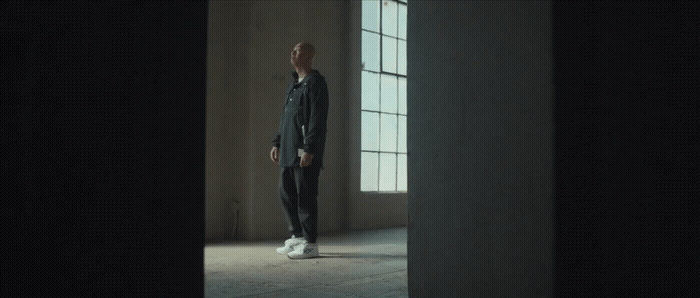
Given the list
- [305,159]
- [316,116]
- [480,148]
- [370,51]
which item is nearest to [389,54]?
[370,51]

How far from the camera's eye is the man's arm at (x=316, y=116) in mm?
3689

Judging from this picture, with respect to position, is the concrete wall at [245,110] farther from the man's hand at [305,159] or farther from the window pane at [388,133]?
the window pane at [388,133]

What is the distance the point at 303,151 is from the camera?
3.75 metres

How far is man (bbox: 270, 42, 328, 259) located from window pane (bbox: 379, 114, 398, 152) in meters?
2.50

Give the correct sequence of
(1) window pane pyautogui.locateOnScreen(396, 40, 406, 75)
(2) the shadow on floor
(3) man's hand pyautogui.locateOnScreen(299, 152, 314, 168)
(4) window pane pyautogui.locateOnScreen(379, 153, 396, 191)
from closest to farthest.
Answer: (3) man's hand pyautogui.locateOnScreen(299, 152, 314, 168) < (2) the shadow on floor < (4) window pane pyautogui.locateOnScreen(379, 153, 396, 191) < (1) window pane pyautogui.locateOnScreen(396, 40, 406, 75)

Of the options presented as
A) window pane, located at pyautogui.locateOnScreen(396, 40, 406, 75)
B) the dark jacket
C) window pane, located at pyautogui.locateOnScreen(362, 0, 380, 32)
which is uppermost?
window pane, located at pyautogui.locateOnScreen(362, 0, 380, 32)

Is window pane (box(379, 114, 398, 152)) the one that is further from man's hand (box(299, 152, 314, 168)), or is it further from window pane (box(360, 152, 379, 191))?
man's hand (box(299, 152, 314, 168))

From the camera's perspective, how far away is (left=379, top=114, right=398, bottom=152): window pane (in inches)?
250

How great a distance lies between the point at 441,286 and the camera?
6.30 ft

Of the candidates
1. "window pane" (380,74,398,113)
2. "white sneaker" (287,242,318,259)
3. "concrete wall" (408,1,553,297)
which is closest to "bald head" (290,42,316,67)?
"white sneaker" (287,242,318,259)

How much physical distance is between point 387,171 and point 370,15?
5.40ft

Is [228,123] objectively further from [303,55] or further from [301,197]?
[301,197]

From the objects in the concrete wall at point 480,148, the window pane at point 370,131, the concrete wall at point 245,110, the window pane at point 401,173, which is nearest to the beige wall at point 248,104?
the concrete wall at point 245,110

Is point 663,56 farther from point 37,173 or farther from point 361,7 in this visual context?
point 361,7
